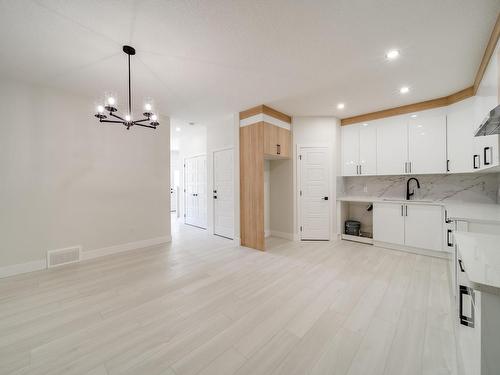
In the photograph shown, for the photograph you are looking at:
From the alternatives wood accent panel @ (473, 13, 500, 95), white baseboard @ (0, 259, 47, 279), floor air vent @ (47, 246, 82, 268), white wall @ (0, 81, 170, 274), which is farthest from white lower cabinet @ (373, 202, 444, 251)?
white baseboard @ (0, 259, 47, 279)

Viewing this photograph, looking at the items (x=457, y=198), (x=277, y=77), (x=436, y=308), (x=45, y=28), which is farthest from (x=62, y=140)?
(x=457, y=198)

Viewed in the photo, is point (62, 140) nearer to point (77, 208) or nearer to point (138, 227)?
point (77, 208)

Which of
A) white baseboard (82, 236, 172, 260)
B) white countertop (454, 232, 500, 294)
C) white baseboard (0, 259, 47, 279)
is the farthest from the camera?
white baseboard (82, 236, 172, 260)

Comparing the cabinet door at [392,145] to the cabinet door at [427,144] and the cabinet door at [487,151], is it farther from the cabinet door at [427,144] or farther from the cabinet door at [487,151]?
the cabinet door at [487,151]

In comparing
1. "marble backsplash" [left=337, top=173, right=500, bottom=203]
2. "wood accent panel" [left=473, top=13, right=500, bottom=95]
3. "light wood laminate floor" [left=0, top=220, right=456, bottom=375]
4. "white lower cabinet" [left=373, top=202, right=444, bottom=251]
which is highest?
"wood accent panel" [left=473, top=13, right=500, bottom=95]

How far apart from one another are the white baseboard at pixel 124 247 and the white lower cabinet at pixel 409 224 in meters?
4.47

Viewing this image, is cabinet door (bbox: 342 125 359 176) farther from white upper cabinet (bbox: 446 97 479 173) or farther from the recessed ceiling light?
the recessed ceiling light

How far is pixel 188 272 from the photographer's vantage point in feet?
9.67

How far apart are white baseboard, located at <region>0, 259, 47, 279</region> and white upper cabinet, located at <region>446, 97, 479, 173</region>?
22.2 ft

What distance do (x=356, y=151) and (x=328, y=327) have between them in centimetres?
374

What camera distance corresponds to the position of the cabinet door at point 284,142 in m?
4.30

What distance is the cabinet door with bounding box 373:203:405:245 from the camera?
3.75 meters

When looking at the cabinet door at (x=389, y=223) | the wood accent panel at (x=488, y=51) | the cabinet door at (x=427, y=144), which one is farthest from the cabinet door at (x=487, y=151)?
the cabinet door at (x=389, y=223)

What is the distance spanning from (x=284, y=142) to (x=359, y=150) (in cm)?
165
